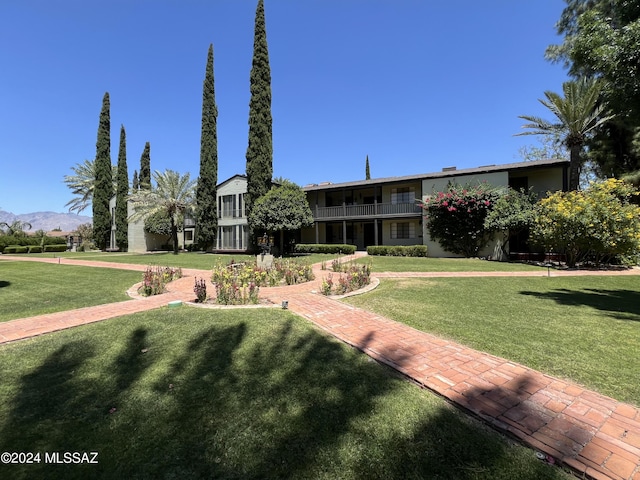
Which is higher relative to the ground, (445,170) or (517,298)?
(445,170)

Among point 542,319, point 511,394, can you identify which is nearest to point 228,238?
point 542,319

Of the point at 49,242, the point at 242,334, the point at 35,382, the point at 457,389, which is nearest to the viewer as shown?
the point at 457,389

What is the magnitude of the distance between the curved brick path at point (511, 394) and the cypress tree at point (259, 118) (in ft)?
65.5

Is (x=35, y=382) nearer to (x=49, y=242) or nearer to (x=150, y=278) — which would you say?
(x=150, y=278)

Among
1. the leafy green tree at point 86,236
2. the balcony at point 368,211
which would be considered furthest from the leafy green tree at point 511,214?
the leafy green tree at point 86,236

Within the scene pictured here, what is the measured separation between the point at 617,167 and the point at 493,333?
25.1 m

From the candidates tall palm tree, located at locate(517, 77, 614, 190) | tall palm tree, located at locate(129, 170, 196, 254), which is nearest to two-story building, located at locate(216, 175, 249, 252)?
tall palm tree, located at locate(129, 170, 196, 254)

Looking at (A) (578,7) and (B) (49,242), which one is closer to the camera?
(A) (578,7)

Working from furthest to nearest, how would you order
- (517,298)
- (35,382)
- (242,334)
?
1. (517,298)
2. (242,334)
3. (35,382)

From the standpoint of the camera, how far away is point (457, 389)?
130 inches

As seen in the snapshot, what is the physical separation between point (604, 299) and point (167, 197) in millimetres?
28711

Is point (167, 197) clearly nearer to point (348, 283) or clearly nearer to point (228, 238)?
point (228, 238)

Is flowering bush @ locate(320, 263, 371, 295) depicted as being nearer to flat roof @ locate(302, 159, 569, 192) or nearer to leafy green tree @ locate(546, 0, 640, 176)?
leafy green tree @ locate(546, 0, 640, 176)

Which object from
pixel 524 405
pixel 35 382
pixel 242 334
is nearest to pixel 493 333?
pixel 524 405
